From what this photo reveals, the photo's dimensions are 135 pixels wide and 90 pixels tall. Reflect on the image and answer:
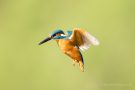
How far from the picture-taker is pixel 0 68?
6.01 ft

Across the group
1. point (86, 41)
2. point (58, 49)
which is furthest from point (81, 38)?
point (58, 49)

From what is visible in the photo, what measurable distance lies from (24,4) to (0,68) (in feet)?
1.44

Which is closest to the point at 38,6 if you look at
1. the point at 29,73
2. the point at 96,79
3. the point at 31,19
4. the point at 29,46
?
the point at 31,19

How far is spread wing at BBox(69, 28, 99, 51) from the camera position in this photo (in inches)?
35.8

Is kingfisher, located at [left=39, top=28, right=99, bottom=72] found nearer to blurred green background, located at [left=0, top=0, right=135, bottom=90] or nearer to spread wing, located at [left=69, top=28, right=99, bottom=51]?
spread wing, located at [left=69, top=28, right=99, bottom=51]

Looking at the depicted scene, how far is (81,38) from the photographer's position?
3.03ft

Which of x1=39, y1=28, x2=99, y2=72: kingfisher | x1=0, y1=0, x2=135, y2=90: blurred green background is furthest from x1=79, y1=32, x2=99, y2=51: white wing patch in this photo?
x1=0, y1=0, x2=135, y2=90: blurred green background

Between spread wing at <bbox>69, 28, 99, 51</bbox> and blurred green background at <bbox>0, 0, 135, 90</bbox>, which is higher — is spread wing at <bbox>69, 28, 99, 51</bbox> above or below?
below

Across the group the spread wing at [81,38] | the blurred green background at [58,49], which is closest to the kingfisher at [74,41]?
the spread wing at [81,38]

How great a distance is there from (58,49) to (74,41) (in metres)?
0.89

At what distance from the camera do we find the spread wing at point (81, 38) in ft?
2.98

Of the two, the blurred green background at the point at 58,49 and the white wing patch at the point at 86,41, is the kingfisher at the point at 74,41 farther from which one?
the blurred green background at the point at 58,49

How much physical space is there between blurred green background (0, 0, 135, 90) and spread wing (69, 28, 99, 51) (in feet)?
1.66

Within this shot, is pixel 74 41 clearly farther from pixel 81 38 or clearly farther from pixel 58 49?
pixel 58 49
